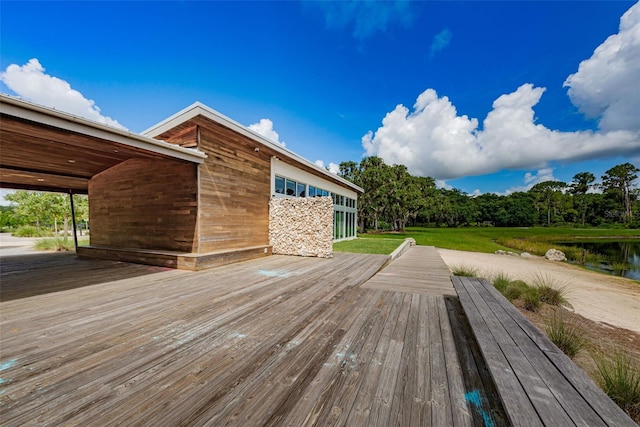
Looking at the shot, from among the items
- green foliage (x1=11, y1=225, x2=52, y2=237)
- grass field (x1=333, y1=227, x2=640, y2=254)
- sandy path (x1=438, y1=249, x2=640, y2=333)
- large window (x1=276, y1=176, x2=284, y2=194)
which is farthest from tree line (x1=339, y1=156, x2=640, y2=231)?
green foliage (x1=11, y1=225, x2=52, y2=237)

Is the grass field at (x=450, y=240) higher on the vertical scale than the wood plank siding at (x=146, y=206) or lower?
lower

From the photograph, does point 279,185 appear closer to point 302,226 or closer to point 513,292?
point 302,226

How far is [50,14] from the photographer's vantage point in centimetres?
724

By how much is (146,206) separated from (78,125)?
3568mm

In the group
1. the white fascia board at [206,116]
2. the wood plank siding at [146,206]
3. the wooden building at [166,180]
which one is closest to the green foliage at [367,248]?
the wooden building at [166,180]

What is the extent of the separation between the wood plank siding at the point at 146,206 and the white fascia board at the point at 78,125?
110 centimetres

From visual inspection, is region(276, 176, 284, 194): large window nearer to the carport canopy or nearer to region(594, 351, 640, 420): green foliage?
the carport canopy

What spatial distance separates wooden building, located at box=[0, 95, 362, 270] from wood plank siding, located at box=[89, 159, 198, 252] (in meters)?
0.03

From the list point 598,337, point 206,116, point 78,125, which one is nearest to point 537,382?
point 598,337

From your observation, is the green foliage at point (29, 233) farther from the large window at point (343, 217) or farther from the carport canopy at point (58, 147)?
the large window at point (343, 217)

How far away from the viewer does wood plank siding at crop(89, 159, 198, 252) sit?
6301 millimetres

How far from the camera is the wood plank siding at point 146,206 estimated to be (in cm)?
630

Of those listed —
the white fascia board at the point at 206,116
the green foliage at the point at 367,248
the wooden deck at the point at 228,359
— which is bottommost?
the green foliage at the point at 367,248

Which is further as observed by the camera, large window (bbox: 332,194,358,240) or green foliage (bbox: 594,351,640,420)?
large window (bbox: 332,194,358,240)
